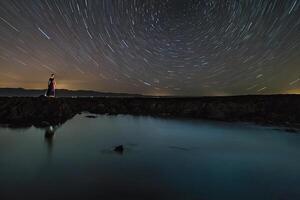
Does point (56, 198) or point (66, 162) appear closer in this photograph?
point (56, 198)

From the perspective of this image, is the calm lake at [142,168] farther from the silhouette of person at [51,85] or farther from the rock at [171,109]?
the silhouette of person at [51,85]

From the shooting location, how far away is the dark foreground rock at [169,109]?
21969 millimetres

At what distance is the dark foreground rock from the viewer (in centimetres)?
2197

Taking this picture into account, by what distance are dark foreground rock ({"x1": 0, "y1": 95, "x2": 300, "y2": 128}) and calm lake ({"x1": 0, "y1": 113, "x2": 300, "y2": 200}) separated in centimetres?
425

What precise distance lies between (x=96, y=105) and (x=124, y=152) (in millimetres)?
30801

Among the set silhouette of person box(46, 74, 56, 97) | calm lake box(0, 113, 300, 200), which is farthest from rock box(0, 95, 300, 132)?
calm lake box(0, 113, 300, 200)

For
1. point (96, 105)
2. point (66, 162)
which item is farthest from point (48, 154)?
point (96, 105)

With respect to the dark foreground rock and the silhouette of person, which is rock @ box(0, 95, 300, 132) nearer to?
the dark foreground rock

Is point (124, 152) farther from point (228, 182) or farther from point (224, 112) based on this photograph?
point (224, 112)

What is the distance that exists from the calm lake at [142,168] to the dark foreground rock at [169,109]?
4.25 metres

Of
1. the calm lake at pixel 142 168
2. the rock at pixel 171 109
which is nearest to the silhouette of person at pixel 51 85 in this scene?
the rock at pixel 171 109

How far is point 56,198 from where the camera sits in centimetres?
693

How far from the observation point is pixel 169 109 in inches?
1608

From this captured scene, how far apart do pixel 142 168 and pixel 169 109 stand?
98.8 ft
